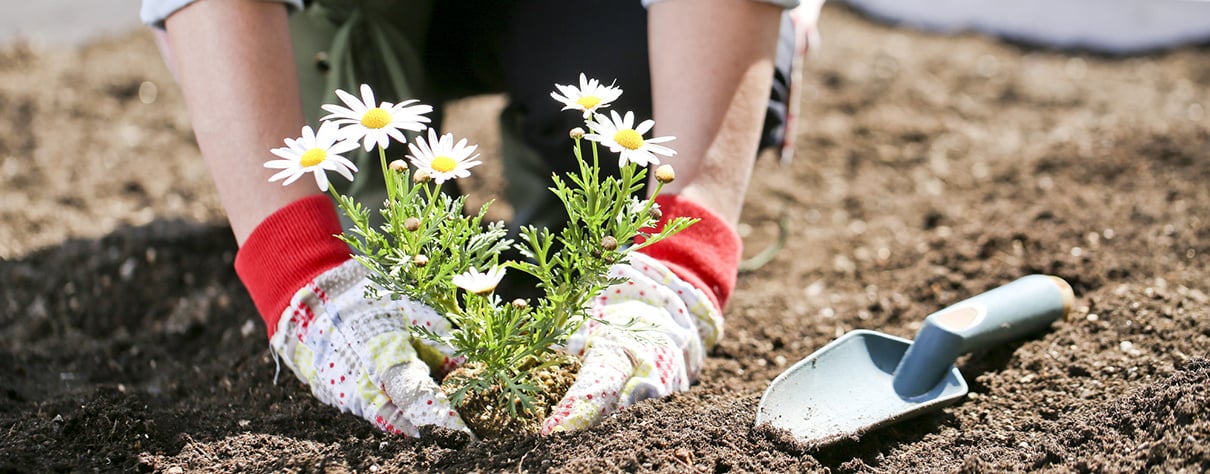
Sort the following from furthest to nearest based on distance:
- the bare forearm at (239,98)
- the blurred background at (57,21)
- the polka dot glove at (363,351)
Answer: the blurred background at (57,21) → the bare forearm at (239,98) → the polka dot glove at (363,351)

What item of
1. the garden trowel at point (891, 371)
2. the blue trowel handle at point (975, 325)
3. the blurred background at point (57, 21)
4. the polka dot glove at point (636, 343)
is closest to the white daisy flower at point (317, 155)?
the polka dot glove at point (636, 343)

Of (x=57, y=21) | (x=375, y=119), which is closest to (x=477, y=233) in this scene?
(x=375, y=119)

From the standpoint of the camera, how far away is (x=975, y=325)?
1417 millimetres

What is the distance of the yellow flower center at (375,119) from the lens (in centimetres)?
109

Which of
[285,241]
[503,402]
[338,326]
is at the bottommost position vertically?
[503,402]

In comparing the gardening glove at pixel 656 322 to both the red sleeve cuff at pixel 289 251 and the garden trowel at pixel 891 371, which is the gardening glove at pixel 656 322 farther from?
the red sleeve cuff at pixel 289 251

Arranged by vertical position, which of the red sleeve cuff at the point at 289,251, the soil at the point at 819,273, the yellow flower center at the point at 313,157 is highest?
the yellow flower center at the point at 313,157

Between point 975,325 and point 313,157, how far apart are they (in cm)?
95

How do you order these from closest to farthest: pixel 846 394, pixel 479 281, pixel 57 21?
pixel 479 281 → pixel 846 394 → pixel 57 21

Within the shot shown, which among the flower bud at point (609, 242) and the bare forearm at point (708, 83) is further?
the bare forearm at point (708, 83)

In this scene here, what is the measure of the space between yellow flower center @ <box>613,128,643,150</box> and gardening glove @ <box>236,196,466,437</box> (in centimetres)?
35

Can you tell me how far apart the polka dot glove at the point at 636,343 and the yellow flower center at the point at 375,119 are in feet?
1.24

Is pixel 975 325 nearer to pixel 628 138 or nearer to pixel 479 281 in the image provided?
pixel 628 138

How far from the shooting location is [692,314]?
Answer: 138 cm
